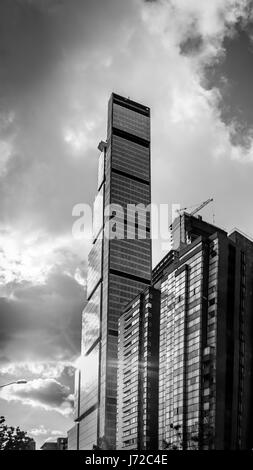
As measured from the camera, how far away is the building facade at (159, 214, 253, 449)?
133250mm

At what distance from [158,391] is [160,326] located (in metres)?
20.0

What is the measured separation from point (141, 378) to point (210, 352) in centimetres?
4823

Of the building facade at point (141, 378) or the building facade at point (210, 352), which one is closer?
the building facade at point (210, 352)

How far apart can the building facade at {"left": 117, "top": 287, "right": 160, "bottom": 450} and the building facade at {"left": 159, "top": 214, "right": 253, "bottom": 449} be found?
10.8 metres

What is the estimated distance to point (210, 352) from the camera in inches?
5364

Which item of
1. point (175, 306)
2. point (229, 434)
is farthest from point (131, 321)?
point (229, 434)

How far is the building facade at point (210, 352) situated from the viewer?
133250 millimetres

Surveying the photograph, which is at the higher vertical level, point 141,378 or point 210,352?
point 210,352

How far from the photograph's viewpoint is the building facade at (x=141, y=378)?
169625 mm

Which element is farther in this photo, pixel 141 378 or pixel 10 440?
pixel 141 378

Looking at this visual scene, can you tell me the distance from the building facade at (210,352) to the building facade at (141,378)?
1076 centimetres

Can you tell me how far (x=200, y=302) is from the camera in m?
144
